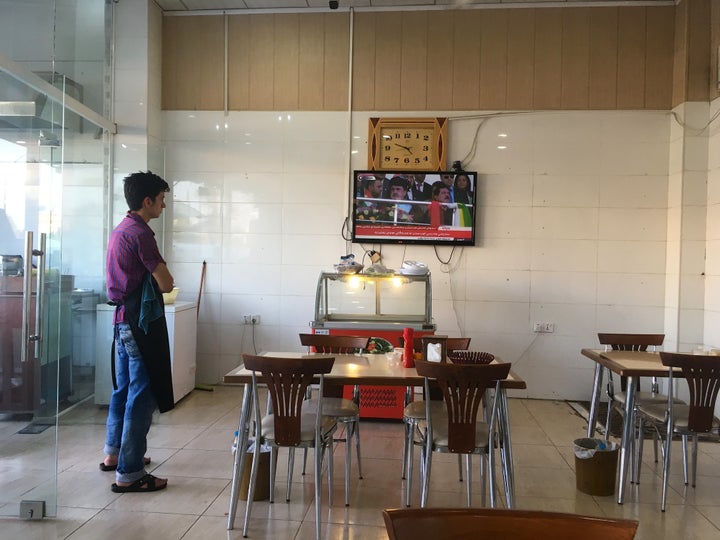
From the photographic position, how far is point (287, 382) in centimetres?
235

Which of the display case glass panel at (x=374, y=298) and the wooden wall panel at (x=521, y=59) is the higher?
the wooden wall panel at (x=521, y=59)

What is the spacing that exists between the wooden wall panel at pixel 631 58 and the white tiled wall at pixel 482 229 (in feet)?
0.55

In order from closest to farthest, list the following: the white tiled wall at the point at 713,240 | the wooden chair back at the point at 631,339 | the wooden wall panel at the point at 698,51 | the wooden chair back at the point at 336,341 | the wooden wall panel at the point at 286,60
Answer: the wooden chair back at the point at 336,341 → the wooden chair back at the point at 631,339 → the white tiled wall at the point at 713,240 → the wooden wall panel at the point at 698,51 → the wooden wall panel at the point at 286,60

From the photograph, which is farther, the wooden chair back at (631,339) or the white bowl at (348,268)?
the white bowl at (348,268)

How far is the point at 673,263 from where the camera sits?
4.59 metres

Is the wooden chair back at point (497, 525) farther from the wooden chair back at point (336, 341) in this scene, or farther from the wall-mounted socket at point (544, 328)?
the wall-mounted socket at point (544, 328)

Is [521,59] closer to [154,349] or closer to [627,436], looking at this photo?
[627,436]

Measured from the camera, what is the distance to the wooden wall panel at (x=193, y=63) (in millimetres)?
5043

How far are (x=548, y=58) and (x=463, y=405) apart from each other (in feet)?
12.0

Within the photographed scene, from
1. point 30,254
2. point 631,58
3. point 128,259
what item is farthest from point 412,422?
point 631,58

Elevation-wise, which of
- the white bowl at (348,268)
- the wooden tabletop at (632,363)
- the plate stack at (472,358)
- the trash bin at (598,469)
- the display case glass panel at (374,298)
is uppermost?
the white bowl at (348,268)

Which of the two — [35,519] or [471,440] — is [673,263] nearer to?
[471,440]

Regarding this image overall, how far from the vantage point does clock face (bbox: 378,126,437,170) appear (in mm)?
4828

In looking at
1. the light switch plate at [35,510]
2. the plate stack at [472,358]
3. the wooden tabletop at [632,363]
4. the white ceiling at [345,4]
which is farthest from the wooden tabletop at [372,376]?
the white ceiling at [345,4]
